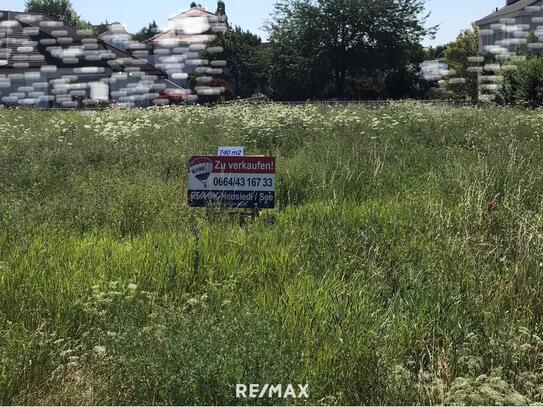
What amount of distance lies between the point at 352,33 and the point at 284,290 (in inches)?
1858

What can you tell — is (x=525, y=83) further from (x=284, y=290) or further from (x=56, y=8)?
(x=56, y=8)

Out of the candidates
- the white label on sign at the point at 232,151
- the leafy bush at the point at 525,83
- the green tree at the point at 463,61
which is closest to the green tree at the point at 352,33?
the green tree at the point at 463,61

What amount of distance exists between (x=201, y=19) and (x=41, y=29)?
383 inches

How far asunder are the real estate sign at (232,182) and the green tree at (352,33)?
41.4m

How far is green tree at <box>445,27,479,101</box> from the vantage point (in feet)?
114

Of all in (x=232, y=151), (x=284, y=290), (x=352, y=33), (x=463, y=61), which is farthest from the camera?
(x=352, y=33)

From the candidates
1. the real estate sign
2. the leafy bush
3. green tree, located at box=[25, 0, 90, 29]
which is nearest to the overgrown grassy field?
the real estate sign

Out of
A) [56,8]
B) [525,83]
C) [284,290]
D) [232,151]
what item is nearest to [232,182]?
[232,151]

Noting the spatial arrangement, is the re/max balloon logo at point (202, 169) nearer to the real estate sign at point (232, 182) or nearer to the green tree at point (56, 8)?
the real estate sign at point (232, 182)

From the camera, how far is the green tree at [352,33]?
46.8 meters

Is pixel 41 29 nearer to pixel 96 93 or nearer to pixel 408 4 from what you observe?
pixel 96 93

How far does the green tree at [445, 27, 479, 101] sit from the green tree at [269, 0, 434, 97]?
789 cm

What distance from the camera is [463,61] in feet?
121

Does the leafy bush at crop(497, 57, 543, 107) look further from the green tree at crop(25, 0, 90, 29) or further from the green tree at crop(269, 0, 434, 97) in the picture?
the green tree at crop(25, 0, 90, 29)
